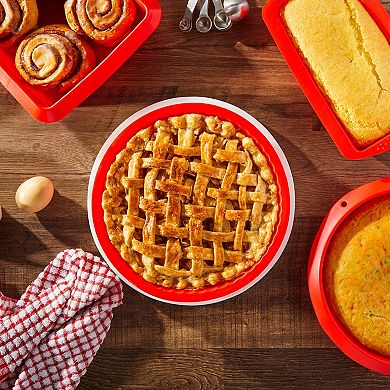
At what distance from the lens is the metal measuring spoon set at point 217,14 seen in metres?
1.70

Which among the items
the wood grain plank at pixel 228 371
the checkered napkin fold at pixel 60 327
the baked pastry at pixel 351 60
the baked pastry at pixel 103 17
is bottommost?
the wood grain plank at pixel 228 371

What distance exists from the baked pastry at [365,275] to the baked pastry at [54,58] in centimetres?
89

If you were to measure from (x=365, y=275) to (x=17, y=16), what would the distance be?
1.23m

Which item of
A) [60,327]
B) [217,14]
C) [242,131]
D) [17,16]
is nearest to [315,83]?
[242,131]

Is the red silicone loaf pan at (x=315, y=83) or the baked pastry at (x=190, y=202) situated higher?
the red silicone loaf pan at (x=315, y=83)

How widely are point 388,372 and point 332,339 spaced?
182 mm

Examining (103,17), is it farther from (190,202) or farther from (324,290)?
(324,290)

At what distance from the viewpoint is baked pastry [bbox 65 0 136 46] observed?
1.64 meters

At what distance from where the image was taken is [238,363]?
1.85 m

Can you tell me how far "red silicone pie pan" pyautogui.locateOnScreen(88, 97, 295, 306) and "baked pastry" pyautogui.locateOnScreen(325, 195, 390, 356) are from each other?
174mm

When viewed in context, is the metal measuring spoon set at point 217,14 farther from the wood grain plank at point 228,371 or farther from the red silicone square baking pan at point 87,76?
the wood grain plank at point 228,371

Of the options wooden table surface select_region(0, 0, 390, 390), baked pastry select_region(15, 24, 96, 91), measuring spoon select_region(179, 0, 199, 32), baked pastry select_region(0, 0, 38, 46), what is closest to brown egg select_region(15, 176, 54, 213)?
wooden table surface select_region(0, 0, 390, 390)

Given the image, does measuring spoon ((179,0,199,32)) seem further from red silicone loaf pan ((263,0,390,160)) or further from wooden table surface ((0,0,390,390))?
red silicone loaf pan ((263,0,390,160))

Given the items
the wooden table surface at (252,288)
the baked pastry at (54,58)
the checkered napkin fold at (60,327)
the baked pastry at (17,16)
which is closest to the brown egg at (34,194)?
the wooden table surface at (252,288)
